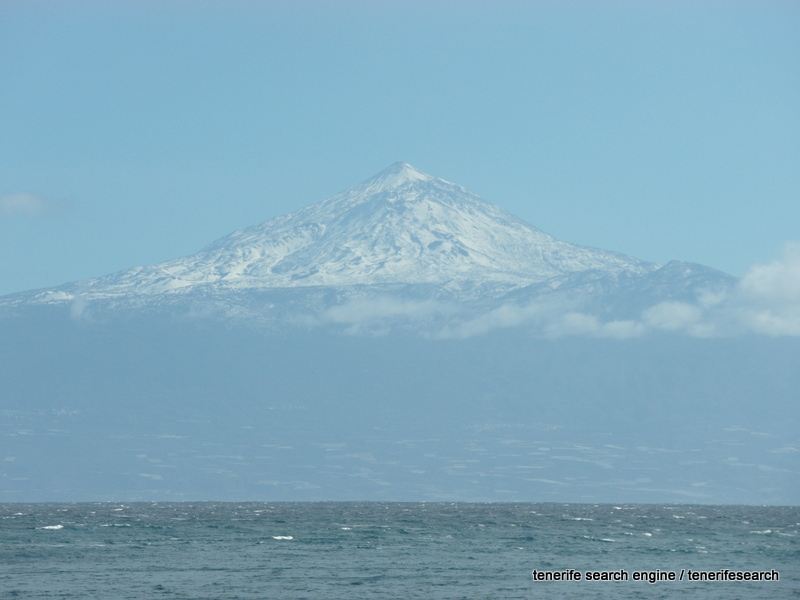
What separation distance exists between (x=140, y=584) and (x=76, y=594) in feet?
17.2

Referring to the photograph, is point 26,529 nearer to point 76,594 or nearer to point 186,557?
point 186,557

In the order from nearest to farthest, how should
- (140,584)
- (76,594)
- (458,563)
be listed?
(76,594), (140,584), (458,563)

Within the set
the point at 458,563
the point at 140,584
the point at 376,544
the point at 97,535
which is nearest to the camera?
the point at 140,584

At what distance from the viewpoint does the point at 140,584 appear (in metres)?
68.4

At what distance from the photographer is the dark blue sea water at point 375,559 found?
66625 millimetres

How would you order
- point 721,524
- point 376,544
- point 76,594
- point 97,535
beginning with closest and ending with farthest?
point 76,594 → point 376,544 → point 97,535 → point 721,524

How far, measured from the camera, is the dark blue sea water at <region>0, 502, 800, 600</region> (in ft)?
219

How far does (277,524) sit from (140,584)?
5857 centimetres

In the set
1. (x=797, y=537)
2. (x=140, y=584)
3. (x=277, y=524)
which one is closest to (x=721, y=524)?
(x=797, y=537)

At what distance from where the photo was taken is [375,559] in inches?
3285

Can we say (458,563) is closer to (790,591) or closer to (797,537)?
(790,591)

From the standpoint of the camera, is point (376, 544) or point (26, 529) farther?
point (26, 529)

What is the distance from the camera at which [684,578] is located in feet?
241

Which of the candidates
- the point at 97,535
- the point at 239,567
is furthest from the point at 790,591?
the point at 97,535
